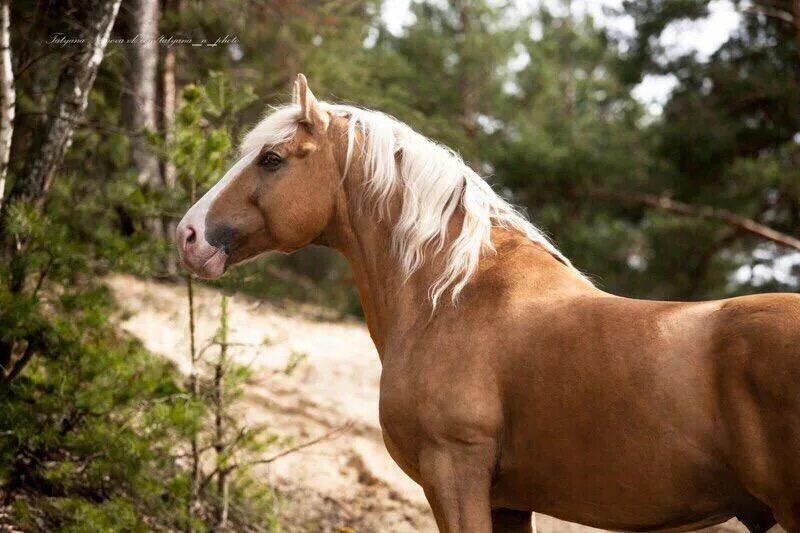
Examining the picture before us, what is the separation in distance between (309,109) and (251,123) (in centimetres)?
247

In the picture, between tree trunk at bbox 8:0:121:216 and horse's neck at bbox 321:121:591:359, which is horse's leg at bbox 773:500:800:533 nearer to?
horse's neck at bbox 321:121:591:359

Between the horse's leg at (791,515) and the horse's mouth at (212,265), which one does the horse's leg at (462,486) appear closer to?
the horse's leg at (791,515)

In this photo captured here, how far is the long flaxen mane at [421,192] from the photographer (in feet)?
11.7

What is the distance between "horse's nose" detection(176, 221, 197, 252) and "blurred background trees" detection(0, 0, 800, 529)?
1.10 m

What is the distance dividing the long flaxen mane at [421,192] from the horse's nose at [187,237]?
444 millimetres

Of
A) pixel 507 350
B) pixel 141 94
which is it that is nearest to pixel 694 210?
pixel 141 94

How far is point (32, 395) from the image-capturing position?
4.75 meters

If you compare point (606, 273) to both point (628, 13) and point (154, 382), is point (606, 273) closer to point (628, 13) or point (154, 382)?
point (628, 13)

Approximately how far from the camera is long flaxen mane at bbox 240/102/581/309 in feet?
11.7

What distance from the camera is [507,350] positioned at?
10.3 feet

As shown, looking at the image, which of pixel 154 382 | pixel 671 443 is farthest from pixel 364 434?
pixel 671 443

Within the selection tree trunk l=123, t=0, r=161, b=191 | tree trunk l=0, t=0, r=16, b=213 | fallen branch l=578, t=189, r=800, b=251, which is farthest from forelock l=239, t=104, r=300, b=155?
fallen branch l=578, t=189, r=800, b=251

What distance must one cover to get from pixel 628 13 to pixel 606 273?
4.36 m

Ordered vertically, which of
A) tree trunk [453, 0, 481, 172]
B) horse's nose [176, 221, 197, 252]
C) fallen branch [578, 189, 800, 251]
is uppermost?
tree trunk [453, 0, 481, 172]
